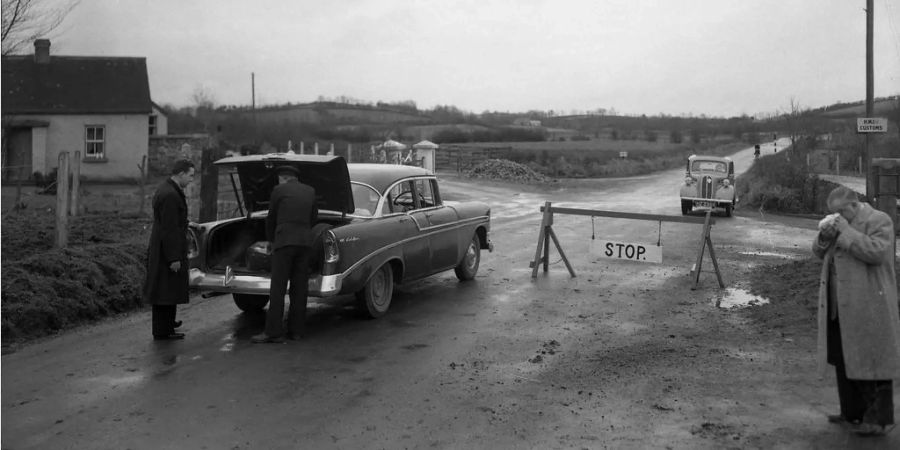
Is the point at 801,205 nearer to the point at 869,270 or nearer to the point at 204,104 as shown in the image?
the point at 869,270

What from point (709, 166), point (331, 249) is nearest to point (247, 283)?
point (331, 249)

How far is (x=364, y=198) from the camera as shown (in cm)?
955

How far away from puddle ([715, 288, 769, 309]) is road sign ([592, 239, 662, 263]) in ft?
3.65

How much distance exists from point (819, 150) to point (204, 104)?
168 ft

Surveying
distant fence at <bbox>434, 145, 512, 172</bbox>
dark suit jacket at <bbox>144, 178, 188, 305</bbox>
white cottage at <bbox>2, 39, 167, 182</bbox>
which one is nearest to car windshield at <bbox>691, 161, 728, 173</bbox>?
dark suit jacket at <bbox>144, 178, 188, 305</bbox>

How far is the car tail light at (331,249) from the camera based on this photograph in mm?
8195

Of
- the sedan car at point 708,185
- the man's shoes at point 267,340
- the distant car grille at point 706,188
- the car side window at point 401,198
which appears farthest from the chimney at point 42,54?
the man's shoes at point 267,340

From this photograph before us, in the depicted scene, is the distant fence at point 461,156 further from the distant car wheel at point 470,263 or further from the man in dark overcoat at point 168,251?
the man in dark overcoat at point 168,251

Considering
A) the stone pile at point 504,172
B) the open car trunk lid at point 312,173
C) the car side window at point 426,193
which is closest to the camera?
the open car trunk lid at point 312,173

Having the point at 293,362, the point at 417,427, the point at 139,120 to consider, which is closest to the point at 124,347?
the point at 293,362

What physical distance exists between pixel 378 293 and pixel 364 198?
1138mm

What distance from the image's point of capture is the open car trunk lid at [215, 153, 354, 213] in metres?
8.77

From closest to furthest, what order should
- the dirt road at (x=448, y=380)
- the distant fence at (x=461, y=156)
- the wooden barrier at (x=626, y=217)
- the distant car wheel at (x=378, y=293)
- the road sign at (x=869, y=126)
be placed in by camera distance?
the dirt road at (x=448, y=380)
the distant car wheel at (x=378, y=293)
the wooden barrier at (x=626, y=217)
the road sign at (x=869, y=126)
the distant fence at (x=461, y=156)

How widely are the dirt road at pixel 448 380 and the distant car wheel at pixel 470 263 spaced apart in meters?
0.56
